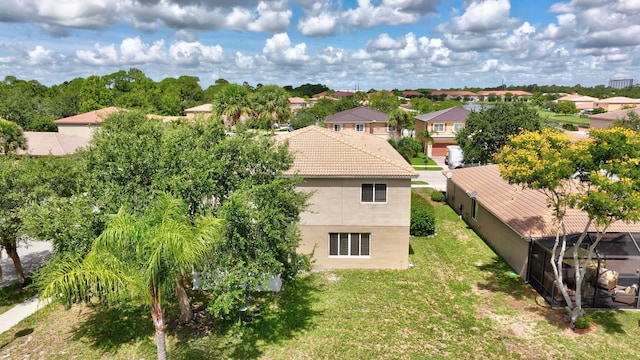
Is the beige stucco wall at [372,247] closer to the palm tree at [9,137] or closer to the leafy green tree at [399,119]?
the palm tree at [9,137]

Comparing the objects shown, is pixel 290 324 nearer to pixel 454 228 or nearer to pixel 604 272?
pixel 604 272

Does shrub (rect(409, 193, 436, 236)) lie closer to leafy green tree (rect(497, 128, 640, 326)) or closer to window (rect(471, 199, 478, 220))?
window (rect(471, 199, 478, 220))

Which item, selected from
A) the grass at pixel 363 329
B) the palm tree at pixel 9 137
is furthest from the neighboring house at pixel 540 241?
the palm tree at pixel 9 137

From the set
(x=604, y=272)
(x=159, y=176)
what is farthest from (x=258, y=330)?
(x=604, y=272)

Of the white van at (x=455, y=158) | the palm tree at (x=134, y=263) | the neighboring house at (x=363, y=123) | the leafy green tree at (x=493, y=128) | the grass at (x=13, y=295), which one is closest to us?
the palm tree at (x=134, y=263)

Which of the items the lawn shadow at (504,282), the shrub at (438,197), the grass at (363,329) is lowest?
the lawn shadow at (504,282)

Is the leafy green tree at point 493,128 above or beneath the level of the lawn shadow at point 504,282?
above
